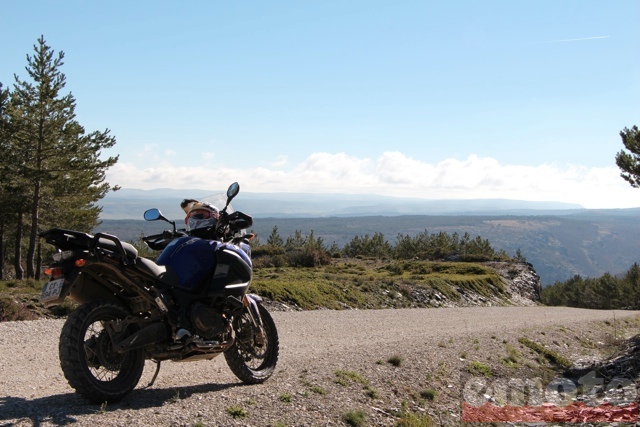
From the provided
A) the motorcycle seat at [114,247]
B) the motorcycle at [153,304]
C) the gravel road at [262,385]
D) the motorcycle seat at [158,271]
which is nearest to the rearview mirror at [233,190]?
the motorcycle at [153,304]

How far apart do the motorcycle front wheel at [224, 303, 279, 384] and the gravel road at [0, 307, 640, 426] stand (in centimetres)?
19

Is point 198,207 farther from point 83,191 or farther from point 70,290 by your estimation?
point 83,191

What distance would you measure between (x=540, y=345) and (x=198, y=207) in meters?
10.7

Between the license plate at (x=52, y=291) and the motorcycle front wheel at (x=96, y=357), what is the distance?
31cm

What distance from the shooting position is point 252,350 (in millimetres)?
7848

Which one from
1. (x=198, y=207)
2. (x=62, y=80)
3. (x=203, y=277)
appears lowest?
(x=203, y=277)

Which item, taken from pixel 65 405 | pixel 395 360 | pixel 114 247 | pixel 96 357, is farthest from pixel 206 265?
pixel 395 360

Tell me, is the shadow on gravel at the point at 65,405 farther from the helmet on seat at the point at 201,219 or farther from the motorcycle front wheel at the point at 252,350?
the helmet on seat at the point at 201,219

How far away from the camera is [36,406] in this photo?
226 inches

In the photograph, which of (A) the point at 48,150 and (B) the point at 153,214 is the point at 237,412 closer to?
(B) the point at 153,214

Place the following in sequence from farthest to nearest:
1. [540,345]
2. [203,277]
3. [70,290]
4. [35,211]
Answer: [35,211] → [540,345] → [203,277] → [70,290]

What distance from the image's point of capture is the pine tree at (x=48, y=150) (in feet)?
97.6

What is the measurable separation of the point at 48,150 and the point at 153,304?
90.3 ft


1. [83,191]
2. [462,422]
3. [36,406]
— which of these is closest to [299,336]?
[462,422]
